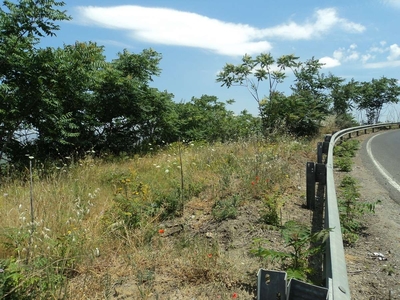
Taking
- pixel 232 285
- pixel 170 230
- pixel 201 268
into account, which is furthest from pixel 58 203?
pixel 232 285

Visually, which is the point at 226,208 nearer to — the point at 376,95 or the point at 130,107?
the point at 130,107

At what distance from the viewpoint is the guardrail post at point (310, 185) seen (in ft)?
20.2

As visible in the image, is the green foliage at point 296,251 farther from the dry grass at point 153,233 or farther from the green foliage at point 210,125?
the green foliage at point 210,125

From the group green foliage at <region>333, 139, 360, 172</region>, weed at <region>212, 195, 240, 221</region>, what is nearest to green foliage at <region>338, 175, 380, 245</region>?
weed at <region>212, 195, 240, 221</region>

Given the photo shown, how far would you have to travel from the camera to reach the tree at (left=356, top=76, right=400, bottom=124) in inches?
1447

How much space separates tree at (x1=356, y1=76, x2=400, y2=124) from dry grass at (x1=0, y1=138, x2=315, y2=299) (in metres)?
32.3

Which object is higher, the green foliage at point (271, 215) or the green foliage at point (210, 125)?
the green foliage at point (210, 125)

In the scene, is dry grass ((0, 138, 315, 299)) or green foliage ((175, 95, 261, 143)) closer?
dry grass ((0, 138, 315, 299))

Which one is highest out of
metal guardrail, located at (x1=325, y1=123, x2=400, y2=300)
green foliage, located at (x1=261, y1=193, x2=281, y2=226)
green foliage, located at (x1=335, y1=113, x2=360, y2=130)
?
green foliage, located at (x1=335, y1=113, x2=360, y2=130)

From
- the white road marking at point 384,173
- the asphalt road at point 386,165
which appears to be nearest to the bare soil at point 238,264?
the asphalt road at point 386,165

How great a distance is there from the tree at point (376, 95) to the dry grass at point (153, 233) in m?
32.3

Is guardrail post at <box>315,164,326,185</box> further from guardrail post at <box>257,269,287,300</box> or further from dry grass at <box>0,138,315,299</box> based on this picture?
guardrail post at <box>257,269,287,300</box>

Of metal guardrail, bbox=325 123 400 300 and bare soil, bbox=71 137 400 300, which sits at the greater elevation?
metal guardrail, bbox=325 123 400 300

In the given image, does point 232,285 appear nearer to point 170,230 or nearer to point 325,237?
point 325,237
